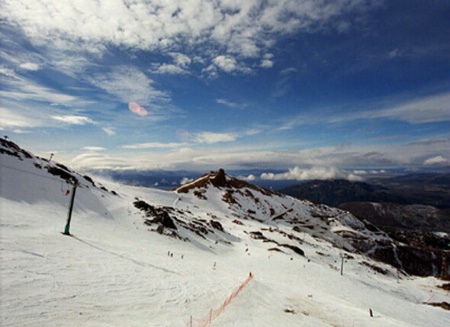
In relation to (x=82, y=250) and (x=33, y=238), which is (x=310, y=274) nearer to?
(x=82, y=250)

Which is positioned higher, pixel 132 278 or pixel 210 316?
pixel 132 278

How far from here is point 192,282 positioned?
1903 cm

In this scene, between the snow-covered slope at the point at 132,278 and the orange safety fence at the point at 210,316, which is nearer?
the snow-covered slope at the point at 132,278

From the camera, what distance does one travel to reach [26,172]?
4388 centimetres

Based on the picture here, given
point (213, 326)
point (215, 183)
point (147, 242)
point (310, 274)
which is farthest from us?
point (215, 183)

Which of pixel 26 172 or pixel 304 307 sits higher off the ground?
pixel 26 172

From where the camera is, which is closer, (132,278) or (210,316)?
(210,316)

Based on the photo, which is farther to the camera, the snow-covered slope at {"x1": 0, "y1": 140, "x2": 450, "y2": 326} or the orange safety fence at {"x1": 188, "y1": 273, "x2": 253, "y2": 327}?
the orange safety fence at {"x1": 188, "y1": 273, "x2": 253, "y2": 327}

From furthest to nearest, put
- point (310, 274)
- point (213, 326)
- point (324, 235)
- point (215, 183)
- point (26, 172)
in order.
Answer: point (215, 183), point (324, 235), point (26, 172), point (310, 274), point (213, 326)

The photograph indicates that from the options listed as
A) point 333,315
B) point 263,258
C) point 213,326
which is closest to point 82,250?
point 213,326

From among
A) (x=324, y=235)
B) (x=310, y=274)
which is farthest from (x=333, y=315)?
(x=324, y=235)

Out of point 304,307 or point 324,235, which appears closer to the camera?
point 304,307

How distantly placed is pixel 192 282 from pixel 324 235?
130 meters

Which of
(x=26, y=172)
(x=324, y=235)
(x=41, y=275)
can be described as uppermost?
(x=26, y=172)
